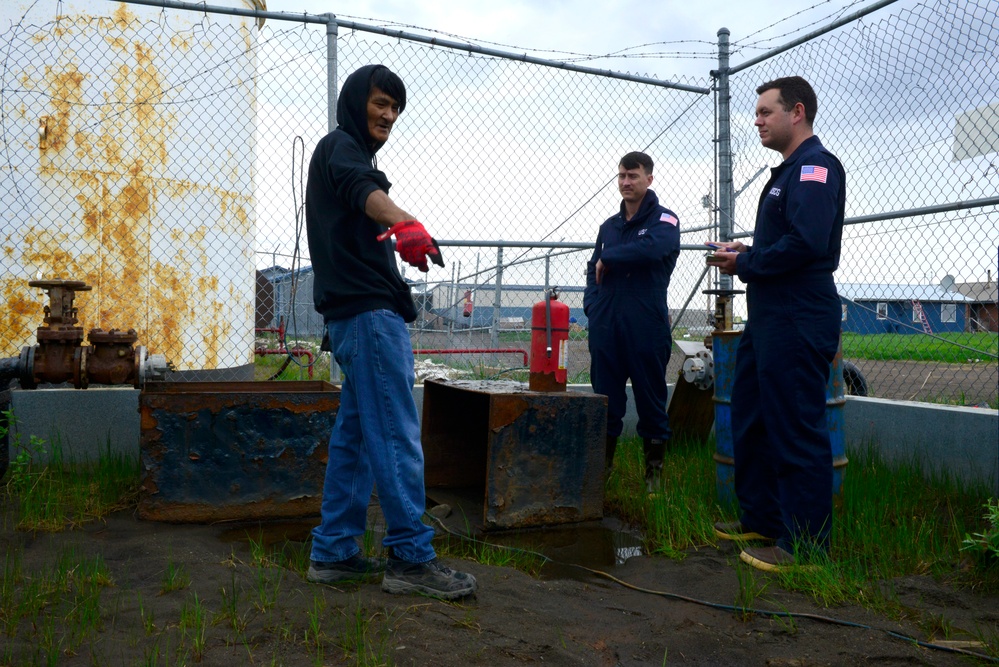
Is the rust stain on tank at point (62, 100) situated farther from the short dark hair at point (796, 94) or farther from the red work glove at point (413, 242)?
the short dark hair at point (796, 94)

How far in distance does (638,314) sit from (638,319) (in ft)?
0.10

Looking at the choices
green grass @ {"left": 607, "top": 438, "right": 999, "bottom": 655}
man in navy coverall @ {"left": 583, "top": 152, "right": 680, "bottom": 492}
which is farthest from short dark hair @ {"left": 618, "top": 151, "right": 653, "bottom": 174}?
green grass @ {"left": 607, "top": 438, "right": 999, "bottom": 655}

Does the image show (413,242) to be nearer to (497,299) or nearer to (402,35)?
(402,35)

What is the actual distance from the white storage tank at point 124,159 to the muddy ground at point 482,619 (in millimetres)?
2374

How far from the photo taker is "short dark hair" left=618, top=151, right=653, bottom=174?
481cm

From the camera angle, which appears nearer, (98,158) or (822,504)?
(822,504)

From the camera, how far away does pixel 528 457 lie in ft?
13.1

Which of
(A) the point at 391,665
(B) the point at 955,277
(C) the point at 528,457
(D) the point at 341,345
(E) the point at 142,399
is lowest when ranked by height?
(A) the point at 391,665

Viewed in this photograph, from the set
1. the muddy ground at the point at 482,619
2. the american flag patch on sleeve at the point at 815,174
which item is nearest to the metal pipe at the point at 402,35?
the american flag patch on sleeve at the point at 815,174

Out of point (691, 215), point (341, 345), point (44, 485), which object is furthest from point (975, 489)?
point (44, 485)

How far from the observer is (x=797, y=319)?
3.38m

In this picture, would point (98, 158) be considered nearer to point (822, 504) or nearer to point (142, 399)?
point (142, 399)

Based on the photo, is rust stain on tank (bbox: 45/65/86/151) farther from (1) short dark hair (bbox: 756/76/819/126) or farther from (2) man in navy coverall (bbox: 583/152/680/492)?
(1) short dark hair (bbox: 756/76/819/126)

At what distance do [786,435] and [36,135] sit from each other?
16.3 ft
